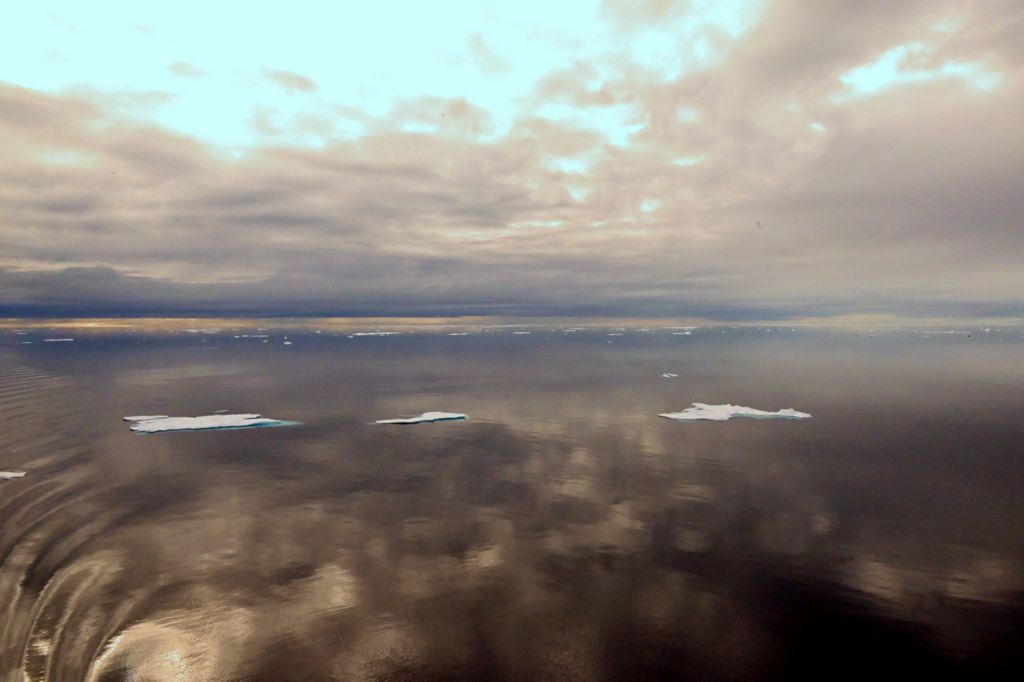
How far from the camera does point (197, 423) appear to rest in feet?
161

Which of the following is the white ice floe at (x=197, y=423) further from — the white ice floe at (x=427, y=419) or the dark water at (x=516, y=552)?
the white ice floe at (x=427, y=419)

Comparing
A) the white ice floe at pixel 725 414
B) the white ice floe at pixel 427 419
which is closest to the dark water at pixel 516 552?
the white ice floe at pixel 427 419

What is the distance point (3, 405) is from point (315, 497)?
59195 millimetres

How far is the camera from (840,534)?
24.0m

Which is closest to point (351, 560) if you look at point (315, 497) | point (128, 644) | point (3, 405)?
point (128, 644)

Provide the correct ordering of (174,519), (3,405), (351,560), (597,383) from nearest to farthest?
(351,560) < (174,519) < (3,405) < (597,383)

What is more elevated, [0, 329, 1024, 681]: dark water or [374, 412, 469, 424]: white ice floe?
[0, 329, 1024, 681]: dark water

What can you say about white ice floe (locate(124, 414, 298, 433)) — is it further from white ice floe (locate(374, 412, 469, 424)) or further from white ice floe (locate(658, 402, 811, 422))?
white ice floe (locate(658, 402, 811, 422))

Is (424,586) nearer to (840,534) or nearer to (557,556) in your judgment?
(557,556)

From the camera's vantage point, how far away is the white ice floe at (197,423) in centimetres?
4735

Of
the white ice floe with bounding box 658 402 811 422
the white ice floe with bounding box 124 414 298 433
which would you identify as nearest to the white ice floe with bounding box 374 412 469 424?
the white ice floe with bounding box 124 414 298 433

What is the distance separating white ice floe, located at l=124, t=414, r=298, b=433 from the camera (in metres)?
47.3

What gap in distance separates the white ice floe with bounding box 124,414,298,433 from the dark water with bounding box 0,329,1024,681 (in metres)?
1.33

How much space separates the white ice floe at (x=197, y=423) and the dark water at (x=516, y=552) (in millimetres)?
1328
